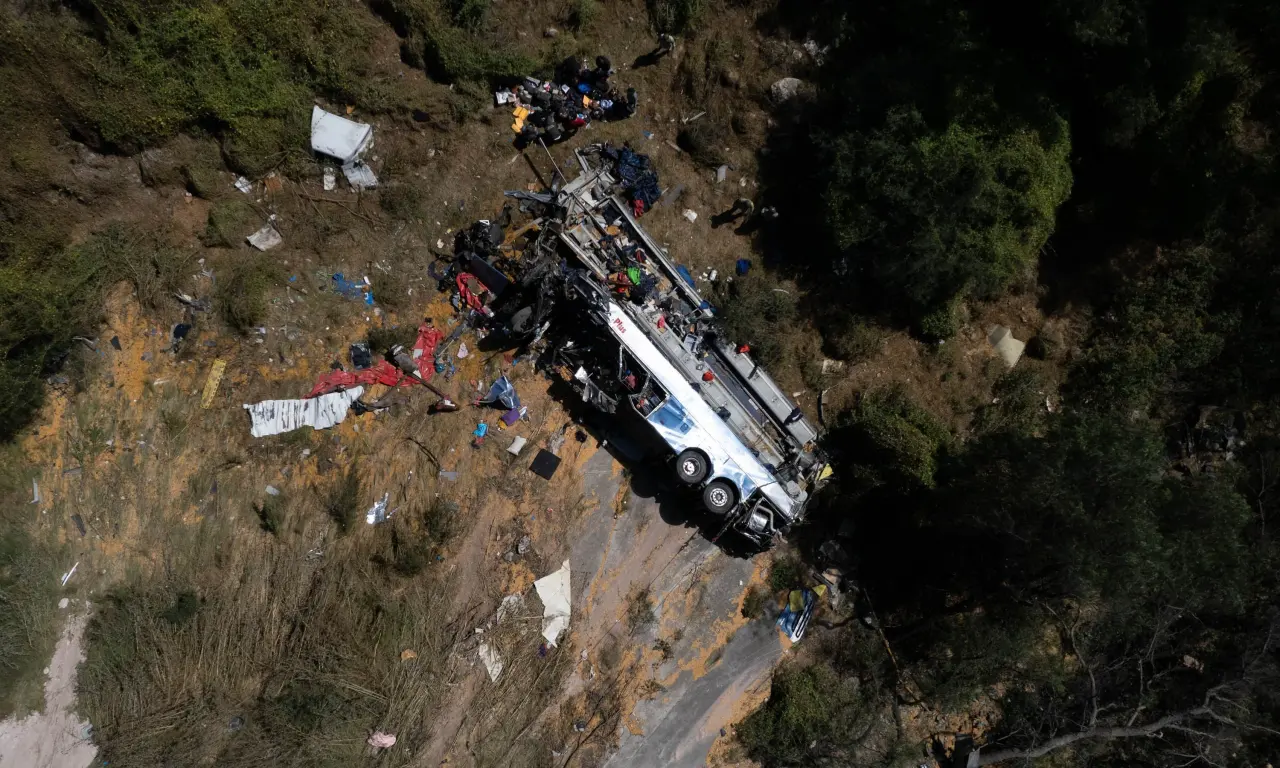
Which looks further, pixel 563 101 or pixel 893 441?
pixel 563 101

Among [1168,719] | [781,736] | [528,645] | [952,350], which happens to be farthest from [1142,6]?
[528,645]

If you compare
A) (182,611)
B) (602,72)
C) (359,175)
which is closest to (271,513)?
(182,611)

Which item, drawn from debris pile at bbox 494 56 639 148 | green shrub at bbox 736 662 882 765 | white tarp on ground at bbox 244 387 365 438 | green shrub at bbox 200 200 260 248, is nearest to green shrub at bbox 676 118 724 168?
debris pile at bbox 494 56 639 148

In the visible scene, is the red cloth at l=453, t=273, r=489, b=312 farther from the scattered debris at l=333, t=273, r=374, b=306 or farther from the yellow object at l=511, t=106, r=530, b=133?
the yellow object at l=511, t=106, r=530, b=133

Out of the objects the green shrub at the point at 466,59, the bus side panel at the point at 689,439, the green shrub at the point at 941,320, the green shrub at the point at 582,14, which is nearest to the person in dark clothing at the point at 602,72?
the green shrub at the point at 582,14

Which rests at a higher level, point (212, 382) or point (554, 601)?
point (212, 382)

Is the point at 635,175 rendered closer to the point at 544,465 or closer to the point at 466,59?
the point at 466,59

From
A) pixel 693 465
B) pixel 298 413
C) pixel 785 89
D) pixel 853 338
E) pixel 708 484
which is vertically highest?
pixel 298 413

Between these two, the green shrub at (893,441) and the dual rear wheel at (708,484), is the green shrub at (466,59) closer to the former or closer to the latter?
the dual rear wheel at (708,484)
